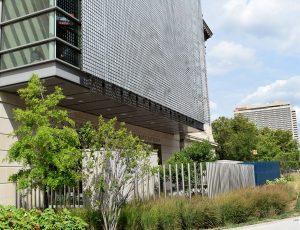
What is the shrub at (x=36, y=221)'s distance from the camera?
6698mm

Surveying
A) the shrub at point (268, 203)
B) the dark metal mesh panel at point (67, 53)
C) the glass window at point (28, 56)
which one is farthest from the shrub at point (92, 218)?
the dark metal mesh panel at point (67, 53)

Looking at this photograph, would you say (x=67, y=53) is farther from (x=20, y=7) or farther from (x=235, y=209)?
(x=235, y=209)

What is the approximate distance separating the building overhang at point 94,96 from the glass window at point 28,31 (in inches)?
55.2

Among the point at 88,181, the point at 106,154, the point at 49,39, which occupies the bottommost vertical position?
the point at 88,181

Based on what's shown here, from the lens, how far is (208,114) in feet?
125

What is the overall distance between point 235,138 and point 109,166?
4437 cm

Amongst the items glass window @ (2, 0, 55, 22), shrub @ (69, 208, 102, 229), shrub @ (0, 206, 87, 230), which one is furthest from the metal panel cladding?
shrub @ (0, 206, 87, 230)

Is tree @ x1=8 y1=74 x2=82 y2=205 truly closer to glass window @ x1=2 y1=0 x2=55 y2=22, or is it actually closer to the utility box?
glass window @ x1=2 y1=0 x2=55 y2=22

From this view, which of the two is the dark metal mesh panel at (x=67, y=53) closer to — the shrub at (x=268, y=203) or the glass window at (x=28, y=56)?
the glass window at (x=28, y=56)

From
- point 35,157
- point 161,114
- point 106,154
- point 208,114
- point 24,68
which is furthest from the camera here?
point 208,114

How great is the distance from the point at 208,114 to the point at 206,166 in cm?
2270

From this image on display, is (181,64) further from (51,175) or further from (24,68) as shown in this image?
(51,175)

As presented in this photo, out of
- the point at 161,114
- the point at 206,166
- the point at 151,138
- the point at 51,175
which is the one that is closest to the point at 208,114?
the point at 151,138

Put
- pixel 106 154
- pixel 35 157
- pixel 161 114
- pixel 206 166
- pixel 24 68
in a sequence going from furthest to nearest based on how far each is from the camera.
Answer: pixel 161 114
pixel 24 68
pixel 206 166
pixel 35 157
pixel 106 154
